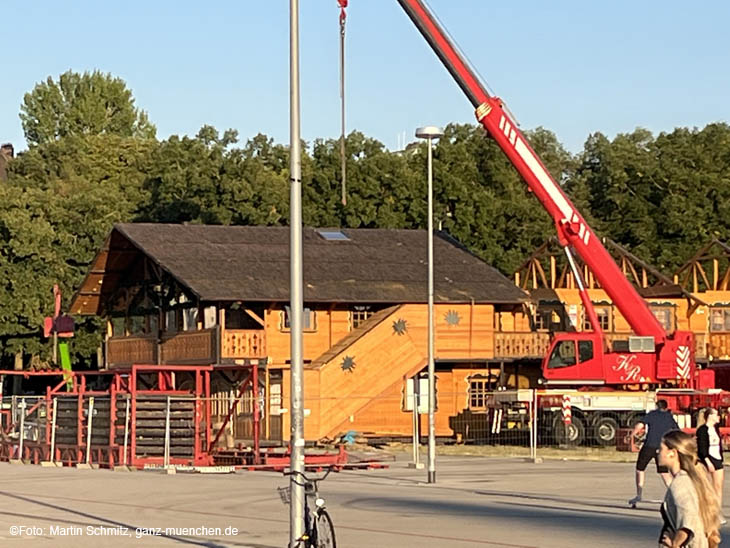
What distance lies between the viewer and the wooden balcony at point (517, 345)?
171 ft

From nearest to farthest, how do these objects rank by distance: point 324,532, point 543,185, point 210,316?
point 324,532, point 543,185, point 210,316

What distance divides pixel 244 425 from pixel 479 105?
13789 mm

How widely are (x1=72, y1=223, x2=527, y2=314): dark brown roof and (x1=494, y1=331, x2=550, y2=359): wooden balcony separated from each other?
120 centimetres

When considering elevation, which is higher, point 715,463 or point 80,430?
point 80,430

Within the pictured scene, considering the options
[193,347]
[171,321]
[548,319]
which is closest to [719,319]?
[548,319]

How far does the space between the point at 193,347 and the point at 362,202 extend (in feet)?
73.7

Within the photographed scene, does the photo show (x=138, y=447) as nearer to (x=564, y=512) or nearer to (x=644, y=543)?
(x=564, y=512)

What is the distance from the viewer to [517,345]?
5234 cm

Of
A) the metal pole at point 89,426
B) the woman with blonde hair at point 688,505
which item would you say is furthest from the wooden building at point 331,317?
the woman with blonde hair at point 688,505

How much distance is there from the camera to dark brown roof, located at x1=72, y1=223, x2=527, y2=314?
1946 inches

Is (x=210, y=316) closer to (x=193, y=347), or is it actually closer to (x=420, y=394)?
(x=193, y=347)

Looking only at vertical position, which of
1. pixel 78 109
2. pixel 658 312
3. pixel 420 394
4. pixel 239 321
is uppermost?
pixel 78 109

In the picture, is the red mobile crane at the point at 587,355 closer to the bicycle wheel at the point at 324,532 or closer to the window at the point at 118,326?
the window at the point at 118,326

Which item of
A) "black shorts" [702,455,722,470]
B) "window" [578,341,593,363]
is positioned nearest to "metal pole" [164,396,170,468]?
"black shorts" [702,455,722,470]
